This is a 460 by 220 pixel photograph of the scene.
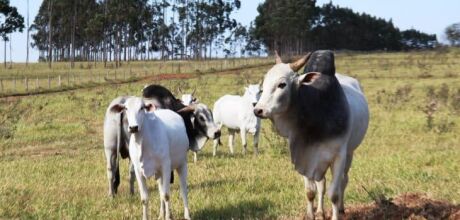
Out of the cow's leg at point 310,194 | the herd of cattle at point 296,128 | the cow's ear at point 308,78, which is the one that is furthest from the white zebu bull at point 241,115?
the cow's ear at point 308,78

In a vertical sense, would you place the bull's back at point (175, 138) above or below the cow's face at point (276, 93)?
below

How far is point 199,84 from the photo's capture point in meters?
34.9

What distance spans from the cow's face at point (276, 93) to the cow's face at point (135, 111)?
6.55 feet

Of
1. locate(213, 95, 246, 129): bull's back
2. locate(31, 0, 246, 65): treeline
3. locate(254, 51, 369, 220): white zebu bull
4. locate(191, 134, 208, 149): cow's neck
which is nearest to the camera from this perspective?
locate(254, 51, 369, 220): white zebu bull

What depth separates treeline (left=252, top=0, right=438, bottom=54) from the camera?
82188mm

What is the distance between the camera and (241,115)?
599 inches

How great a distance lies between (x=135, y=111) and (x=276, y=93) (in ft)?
7.17

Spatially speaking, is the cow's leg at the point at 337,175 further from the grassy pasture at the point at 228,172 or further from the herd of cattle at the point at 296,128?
the grassy pasture at the point at 228,172

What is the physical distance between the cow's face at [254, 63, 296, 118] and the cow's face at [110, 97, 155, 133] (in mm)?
1997

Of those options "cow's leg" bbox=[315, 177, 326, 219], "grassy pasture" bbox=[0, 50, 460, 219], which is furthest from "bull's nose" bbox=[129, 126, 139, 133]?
"cow's leg" bbox=[315, 177, 326, 219]

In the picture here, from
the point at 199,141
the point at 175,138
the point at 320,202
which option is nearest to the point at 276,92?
the point at 320,202

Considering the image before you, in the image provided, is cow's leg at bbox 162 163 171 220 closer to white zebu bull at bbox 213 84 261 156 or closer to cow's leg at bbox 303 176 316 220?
cow's leg at bbox 303 176 316 220

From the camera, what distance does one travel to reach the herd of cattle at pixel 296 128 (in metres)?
5.97

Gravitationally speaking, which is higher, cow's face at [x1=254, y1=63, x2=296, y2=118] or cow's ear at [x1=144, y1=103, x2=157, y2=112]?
cow's face at [x1=254, y1=63, x2=296, y2=118]
